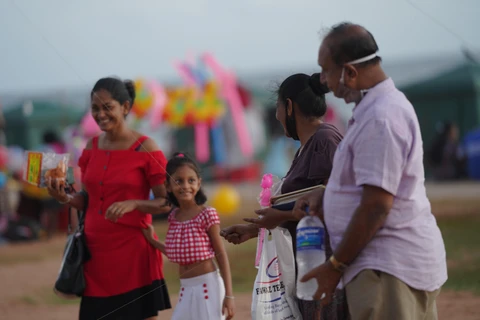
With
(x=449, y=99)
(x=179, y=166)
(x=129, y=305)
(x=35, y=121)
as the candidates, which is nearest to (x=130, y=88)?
(x=179, y=166)

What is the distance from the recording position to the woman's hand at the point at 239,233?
341cm

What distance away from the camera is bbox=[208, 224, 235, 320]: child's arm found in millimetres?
3900

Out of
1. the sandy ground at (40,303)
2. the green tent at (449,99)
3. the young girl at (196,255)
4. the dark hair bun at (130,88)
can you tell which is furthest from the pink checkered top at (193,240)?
the green tent at (449,99)

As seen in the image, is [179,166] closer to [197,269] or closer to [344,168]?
[197,269]

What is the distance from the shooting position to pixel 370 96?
97.4 inches

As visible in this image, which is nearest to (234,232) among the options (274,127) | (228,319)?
(228,319)

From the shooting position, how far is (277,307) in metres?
3.30

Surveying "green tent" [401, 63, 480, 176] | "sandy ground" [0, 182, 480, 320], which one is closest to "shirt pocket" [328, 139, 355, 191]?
"sandy ground" [0, 182, 480, 320]

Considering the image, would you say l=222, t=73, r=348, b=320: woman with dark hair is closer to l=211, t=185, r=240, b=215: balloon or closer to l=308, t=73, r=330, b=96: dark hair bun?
l=308, t=73, r=330, b=96: dark hair bun

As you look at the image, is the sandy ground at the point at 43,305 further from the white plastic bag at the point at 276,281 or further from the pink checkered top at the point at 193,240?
the white plastic bag at the point at 276,281

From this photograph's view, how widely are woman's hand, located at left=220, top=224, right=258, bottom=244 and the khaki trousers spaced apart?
947mm

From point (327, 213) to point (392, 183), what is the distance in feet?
0.96

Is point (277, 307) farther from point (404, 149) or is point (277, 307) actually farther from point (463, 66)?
point (463, 66)

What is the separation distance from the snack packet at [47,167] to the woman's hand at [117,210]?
0.43m
